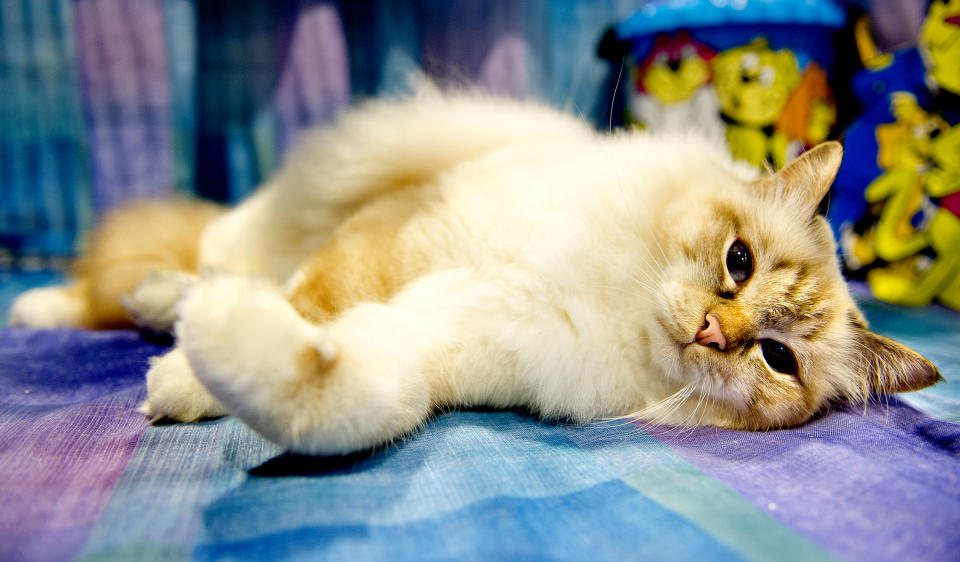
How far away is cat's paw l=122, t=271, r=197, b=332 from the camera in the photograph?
1194 millimetres

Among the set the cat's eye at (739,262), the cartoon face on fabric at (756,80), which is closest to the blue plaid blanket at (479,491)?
the cat's eye at (739,262)

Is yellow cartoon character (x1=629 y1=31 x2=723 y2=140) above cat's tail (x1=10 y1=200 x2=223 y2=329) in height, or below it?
above

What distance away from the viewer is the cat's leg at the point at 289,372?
0.62 meters

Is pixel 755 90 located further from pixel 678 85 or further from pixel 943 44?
pixel 943 44

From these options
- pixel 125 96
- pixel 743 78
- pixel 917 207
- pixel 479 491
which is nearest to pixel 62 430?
pixel 479 491

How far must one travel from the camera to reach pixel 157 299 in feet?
3.92

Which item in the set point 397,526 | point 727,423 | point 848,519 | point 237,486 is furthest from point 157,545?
point 727,423

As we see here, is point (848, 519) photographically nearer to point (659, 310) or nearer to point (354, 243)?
point (659, 310)

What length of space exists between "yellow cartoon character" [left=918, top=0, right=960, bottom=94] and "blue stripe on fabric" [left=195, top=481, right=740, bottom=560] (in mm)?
1713

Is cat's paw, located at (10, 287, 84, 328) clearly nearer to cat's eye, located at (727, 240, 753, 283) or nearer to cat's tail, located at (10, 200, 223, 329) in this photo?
cat's tail, located at (10, 200, 223, 329)

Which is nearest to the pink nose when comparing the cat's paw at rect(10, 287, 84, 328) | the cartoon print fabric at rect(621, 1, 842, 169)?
the cartoon print fabric at rect(621, 1, 842, 169)

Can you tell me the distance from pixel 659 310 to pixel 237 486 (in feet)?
2.21

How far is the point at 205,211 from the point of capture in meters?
1.62

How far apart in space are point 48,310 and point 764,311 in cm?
161
